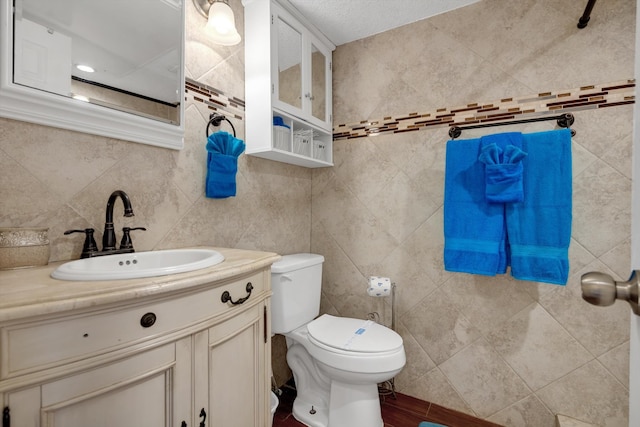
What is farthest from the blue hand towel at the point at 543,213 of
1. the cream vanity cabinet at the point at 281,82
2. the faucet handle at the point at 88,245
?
the faucet handle at the point at 88,245

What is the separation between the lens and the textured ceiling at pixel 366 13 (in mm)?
1652

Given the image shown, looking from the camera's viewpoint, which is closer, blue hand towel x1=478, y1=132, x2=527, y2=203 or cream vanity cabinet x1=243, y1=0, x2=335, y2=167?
blue hand towel x1=478, y1=132, x2=527, y2=203

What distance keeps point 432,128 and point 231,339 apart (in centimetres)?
154

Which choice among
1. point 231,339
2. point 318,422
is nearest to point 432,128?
point 231,339

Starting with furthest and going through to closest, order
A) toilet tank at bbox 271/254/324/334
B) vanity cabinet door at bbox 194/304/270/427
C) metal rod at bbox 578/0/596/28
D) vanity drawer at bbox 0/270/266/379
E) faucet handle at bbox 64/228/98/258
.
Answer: toilet tank at bbox 271/254/324/334 < metal rod at bbox 578/0/596/28 < faucet handle at bbox 64/228/98/258 < vanity cabinet door at bbox 194/304/270/427 < vanity drawer at bbox 0/270/266/379

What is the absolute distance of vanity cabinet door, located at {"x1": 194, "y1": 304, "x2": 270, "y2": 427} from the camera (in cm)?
83

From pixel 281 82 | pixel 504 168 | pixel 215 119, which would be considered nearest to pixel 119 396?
pixel 215 119

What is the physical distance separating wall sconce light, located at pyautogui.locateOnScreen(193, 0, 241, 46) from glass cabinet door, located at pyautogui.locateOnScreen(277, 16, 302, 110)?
32 cm

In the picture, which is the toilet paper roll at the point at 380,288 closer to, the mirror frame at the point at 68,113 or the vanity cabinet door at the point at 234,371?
the vanity cabinet door at the point at 234,371

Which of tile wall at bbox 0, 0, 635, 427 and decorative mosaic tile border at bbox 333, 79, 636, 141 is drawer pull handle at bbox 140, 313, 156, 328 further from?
decorative mosaic tile border at bbox 333, 79, 636, 141

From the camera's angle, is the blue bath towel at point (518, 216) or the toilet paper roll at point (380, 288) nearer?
the blue bath towel at point (518, 216)

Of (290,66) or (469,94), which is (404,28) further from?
(290,66)

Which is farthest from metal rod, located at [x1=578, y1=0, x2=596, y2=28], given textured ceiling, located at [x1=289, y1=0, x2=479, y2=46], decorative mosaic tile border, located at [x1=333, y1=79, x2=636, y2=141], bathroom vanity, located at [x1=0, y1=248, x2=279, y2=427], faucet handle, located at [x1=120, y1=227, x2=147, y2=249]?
faucet handle, located at [x1=120, y1=227, x2=147, y2=249]

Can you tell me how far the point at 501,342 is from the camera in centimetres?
156
